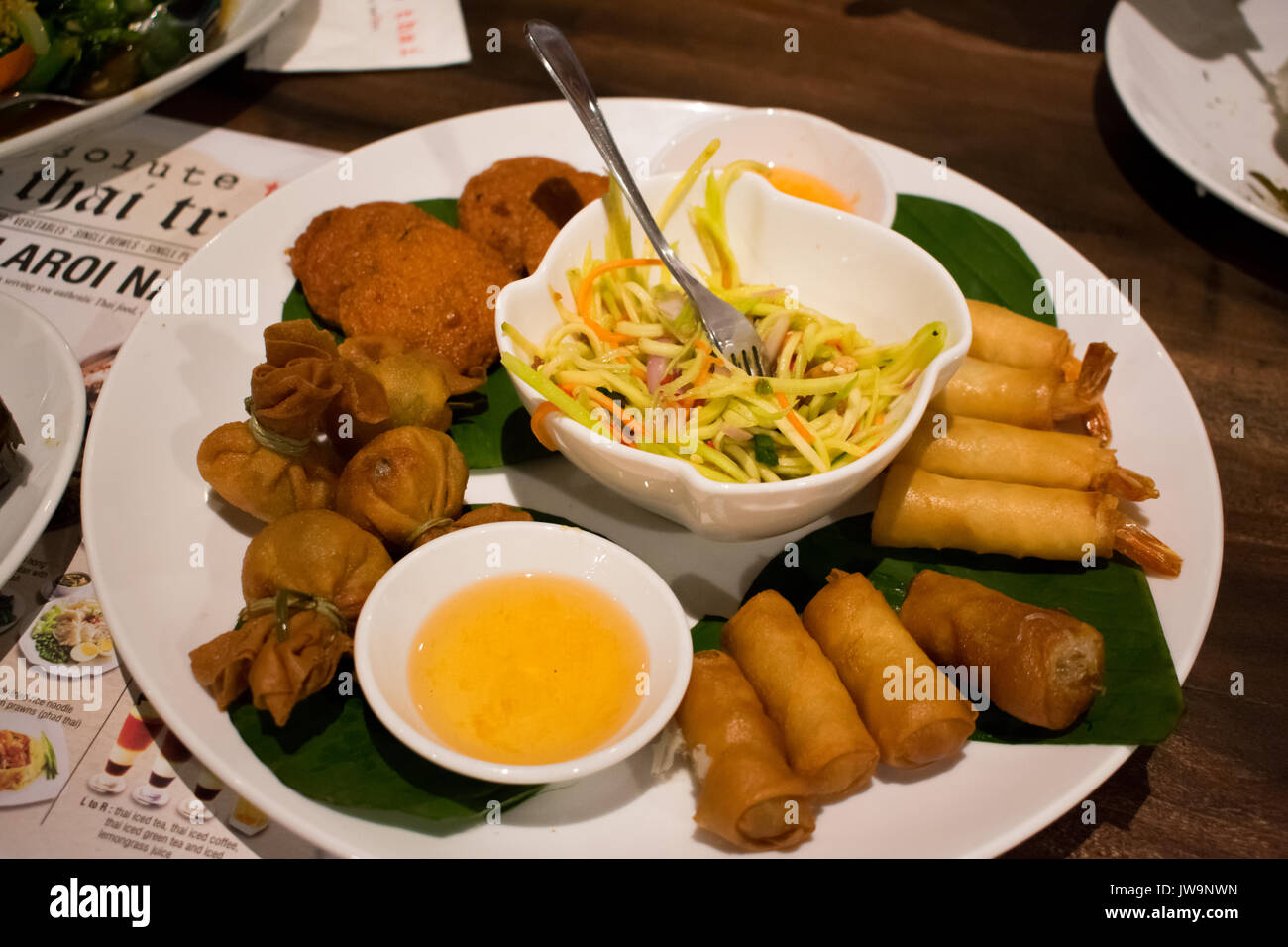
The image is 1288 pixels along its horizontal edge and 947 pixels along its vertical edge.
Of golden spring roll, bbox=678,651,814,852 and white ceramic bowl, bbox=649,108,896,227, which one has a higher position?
white ceramic bowl, bbox=649,108,896,227

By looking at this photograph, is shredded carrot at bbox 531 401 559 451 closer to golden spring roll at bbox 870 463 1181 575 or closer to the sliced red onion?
the sliced red onion

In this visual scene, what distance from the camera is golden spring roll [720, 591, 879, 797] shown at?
6.93ft

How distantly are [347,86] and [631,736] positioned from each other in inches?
146

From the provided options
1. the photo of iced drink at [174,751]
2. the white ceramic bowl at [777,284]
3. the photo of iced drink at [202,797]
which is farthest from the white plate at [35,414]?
the white ceramic bowl at [777,284]

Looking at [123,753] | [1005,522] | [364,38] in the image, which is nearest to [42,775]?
[123,753]


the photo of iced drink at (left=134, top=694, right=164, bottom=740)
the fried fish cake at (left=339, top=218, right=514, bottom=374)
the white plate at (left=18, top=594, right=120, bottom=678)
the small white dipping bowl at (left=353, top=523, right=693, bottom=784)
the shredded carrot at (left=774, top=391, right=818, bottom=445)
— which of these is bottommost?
the photo of iced drink at (left=134, top=694, right=164, bottom=740)

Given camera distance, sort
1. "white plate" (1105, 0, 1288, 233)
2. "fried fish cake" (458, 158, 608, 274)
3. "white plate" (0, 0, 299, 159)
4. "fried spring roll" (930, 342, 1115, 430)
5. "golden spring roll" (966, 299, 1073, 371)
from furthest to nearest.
A: "white plate" (1105, 0, 1288, 233)
"white plate" (0, 0, 299, 159)
"fried fish cake" (458, 158, 608, 274)
"golden spring roll" (966, 299, 1073, 371)
"fried spring roll" (930, 342, 1115, 430)

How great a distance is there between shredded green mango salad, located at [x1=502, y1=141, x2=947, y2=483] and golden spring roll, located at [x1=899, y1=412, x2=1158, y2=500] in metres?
0.26

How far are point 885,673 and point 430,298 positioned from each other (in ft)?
6.18

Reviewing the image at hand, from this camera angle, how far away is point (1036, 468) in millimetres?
2795

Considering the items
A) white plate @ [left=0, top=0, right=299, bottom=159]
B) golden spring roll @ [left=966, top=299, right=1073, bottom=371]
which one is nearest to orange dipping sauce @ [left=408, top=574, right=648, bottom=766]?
golden spring roll @ [left=966, top=299, right=1073, bottom=371]

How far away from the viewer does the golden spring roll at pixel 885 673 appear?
214 centimetres

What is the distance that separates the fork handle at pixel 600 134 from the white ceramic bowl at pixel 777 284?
124 millimetres
